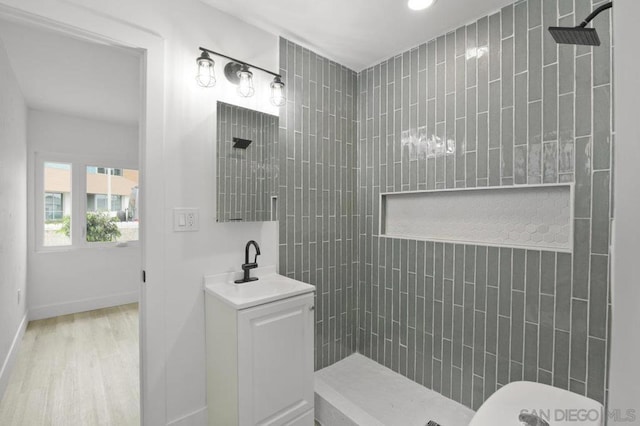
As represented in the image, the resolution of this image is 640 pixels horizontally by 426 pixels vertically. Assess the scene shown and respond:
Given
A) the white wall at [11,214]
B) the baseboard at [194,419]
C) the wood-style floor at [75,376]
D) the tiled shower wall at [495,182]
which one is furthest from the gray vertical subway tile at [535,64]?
the white wall at [11,214]

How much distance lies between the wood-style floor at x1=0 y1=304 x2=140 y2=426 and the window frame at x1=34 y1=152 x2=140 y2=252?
943mm

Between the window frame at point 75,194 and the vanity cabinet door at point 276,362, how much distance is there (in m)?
2.92

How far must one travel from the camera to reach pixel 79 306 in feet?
12.2

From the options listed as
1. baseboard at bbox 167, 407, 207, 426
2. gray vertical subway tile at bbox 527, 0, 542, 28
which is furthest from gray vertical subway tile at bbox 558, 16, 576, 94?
baseboard at bbox 167, 407, 207, 426

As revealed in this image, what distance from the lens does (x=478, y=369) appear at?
180 cm

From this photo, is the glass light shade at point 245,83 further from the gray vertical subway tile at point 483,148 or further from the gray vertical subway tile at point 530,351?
the gray vertical subway tile at point 530,351

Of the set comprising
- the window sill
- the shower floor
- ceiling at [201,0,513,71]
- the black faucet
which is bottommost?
the shower floor

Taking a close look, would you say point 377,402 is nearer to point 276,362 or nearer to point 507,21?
point 276,362

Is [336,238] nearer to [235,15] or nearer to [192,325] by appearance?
[192,325]

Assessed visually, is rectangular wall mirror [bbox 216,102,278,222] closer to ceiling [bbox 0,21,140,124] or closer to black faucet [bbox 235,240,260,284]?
black faucet [bbox 235,240,260,284]

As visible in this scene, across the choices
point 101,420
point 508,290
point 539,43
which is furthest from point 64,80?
point 508,290

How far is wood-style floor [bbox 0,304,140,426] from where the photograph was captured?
1.85 m

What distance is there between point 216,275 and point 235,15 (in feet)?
5.35

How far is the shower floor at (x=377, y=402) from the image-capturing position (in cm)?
176
